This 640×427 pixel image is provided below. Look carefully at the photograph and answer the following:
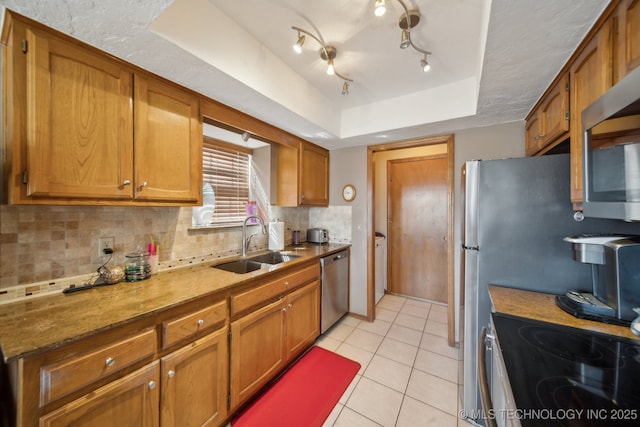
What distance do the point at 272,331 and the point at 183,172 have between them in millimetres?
1298

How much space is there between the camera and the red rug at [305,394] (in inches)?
58.2

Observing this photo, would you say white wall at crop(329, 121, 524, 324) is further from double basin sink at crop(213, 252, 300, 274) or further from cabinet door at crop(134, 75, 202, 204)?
cabinet door at crop(134, 75, 202, 204)

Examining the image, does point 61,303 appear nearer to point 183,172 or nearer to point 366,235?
point 183,172

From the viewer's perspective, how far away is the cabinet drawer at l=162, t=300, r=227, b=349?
110 cm

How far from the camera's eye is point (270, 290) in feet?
5.51

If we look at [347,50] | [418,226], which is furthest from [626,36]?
[418,226]

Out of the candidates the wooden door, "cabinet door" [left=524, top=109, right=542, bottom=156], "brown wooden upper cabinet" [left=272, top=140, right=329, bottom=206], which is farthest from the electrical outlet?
the wooden door

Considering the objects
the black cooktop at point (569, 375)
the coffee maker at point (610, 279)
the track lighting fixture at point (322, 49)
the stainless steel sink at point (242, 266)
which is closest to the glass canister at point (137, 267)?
the stainless steel sink at point (242, 266)

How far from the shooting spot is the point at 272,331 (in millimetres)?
1721

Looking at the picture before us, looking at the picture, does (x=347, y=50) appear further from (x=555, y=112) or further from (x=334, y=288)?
(x=334, y=288)

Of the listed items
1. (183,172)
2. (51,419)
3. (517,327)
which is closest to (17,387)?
(51,419)

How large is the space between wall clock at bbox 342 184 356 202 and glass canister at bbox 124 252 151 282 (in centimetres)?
212

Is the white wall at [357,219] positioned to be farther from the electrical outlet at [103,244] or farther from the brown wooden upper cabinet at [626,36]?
the electrical outlet at [103,244]

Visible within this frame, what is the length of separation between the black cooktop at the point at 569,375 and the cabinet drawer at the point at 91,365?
135 cm
